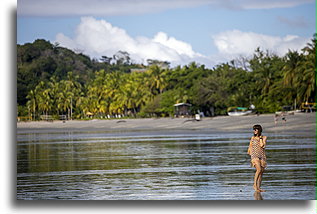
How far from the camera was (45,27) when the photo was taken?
1079cm

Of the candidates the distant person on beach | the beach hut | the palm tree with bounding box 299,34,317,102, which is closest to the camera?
the distant person on beach

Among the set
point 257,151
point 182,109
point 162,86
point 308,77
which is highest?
point 162,86

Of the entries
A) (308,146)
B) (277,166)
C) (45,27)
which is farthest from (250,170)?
(308,146)

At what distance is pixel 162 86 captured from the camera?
84.4 m

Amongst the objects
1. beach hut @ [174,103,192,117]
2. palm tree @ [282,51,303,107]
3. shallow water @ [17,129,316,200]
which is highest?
palm tree @ [282,51,303,107]

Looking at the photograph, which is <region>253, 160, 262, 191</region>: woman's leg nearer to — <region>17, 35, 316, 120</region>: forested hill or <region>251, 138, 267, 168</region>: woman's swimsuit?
<region>251, 138, 267, 168</region>: woman's swimsuit

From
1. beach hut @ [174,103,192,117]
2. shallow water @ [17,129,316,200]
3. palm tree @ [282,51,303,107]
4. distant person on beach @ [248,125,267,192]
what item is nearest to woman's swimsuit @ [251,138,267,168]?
distant person on beach @ [248,125,267,192]

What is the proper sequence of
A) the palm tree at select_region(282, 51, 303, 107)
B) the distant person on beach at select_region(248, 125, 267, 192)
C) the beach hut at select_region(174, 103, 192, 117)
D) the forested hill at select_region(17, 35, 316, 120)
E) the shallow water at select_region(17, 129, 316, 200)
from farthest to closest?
the beach hut at select_region(174, 103, 192, 117) < the forested hill at select_region(17, 35, 316, 120) < the palm tree at select_region(282, 51, 303, 107) < the shallow water at select_region(17, 129, 316, 200) < the distant person on beach at select_region(248, 125, 267, 192)

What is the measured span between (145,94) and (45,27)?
74.6m

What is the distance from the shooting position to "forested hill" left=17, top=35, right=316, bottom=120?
2292 inches

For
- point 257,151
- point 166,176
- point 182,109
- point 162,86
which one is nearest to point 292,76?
Result: point 182,109

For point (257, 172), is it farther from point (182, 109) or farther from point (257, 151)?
point (182, 109)

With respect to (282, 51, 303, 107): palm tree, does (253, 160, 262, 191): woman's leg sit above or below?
below
